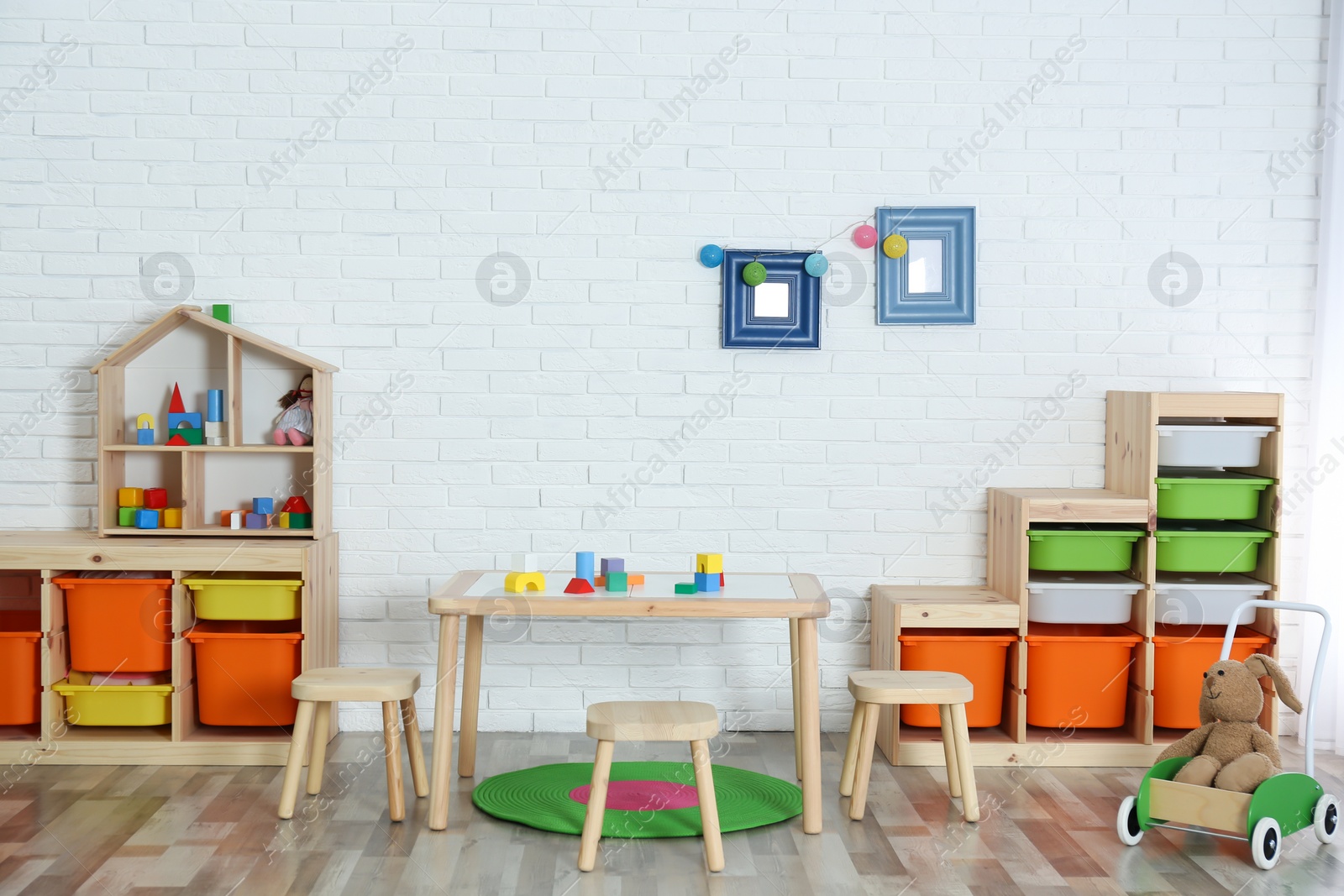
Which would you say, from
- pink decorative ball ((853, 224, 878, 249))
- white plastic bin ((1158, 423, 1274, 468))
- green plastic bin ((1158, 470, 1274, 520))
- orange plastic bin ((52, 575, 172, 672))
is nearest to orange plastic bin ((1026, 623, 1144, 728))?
green plastic bin ((1158, 470, 1274, 520))

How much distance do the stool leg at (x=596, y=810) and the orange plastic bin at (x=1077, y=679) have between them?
1.65 metres

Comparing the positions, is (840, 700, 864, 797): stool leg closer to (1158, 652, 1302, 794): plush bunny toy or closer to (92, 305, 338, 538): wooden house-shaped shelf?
(1158, 652, 1302, 794): plush bunny toy

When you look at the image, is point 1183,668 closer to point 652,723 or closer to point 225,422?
point 652,723

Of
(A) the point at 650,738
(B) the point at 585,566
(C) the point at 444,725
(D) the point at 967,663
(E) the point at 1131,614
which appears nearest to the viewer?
(A) the point at 650,738

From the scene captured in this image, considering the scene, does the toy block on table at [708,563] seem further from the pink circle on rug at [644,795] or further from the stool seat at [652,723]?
the pink circle on rug at [644,795]

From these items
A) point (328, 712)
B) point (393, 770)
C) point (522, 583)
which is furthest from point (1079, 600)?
point (328, 712)

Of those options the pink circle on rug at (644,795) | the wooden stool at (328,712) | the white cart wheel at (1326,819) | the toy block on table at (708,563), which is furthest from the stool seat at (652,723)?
the white cart wheel at (1326,819)

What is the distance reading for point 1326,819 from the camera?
10.2 feet

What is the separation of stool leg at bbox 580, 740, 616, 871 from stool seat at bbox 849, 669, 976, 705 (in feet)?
2.66

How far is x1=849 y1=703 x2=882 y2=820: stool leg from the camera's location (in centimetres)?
334

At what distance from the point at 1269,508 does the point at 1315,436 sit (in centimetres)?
50

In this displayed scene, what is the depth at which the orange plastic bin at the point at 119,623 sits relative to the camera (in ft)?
12.4

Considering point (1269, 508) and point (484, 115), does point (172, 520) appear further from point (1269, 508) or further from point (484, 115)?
point (1269, 508)

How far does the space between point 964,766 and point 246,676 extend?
2255 millimetres
